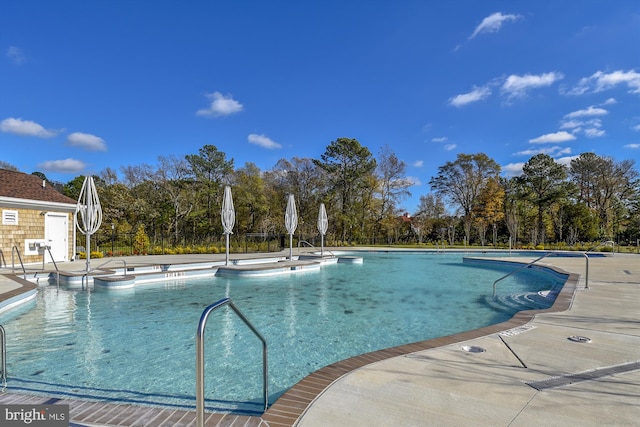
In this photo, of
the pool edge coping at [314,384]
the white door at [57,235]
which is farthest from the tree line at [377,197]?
the pool edge coping at [314,384]

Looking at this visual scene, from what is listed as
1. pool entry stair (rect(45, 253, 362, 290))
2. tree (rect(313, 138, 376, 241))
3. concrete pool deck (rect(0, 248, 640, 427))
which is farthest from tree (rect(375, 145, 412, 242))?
concrete pool deck (rect(0, 248, 640, 427))

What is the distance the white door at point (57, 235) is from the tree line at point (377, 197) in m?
10.1

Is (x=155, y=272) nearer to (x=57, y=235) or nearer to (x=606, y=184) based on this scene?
(x=57, y=235)

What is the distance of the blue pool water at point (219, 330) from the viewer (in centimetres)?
380

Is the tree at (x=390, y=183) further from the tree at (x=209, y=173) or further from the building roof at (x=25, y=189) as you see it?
the building roof at (x=25, y=189)

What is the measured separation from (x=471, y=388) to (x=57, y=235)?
17.2 metres

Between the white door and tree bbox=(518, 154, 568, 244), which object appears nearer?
the white door

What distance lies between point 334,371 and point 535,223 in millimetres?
35427

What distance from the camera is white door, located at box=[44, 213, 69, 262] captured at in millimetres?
14164

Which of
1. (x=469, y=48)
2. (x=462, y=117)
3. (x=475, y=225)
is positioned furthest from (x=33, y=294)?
(x=475, y=225)

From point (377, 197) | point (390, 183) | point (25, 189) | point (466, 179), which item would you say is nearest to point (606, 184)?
point (466, 179)

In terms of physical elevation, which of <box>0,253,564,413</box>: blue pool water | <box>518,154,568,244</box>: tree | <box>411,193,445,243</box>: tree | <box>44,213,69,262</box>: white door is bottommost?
<box>0,253,564,413</box>: blue pool water

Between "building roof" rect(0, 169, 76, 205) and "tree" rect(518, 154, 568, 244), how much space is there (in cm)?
3466

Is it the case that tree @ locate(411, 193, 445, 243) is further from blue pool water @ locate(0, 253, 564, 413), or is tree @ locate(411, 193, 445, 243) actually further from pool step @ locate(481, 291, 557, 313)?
pool step @ locate(481, 291, 557, 313)
